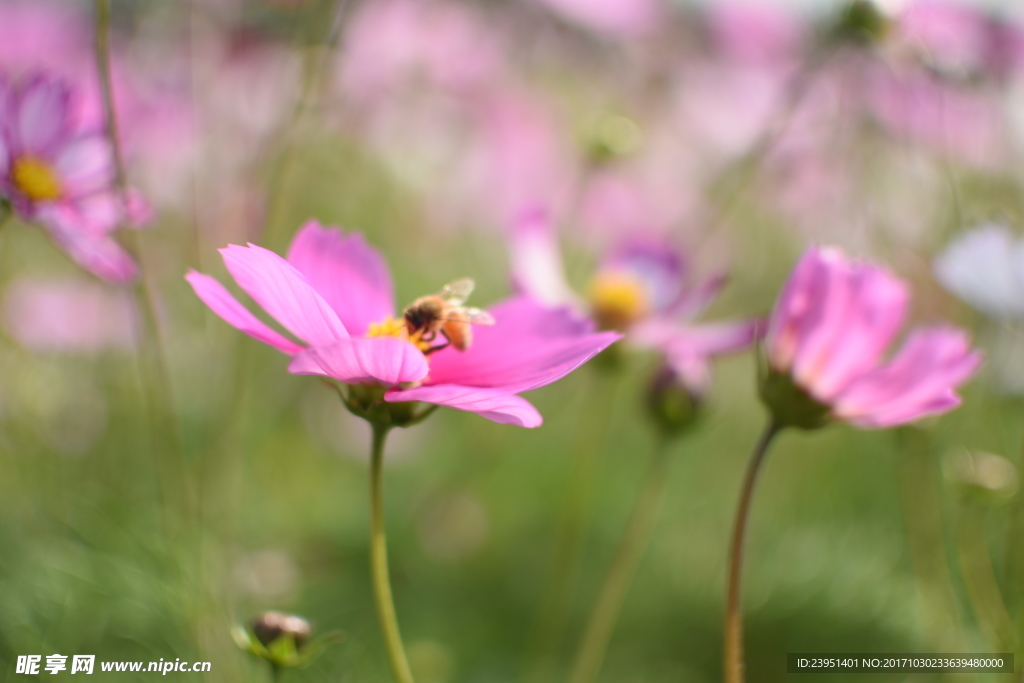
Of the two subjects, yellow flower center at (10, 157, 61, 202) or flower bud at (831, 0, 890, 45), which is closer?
yellow flower center at (10, 157, 61, 202)

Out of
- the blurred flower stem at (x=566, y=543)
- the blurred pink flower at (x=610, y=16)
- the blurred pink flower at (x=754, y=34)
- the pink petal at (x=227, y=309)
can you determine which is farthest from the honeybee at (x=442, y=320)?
the blurred pink flower at (x=754, y=34)

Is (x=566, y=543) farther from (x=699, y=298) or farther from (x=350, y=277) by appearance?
(x=350, y=277)

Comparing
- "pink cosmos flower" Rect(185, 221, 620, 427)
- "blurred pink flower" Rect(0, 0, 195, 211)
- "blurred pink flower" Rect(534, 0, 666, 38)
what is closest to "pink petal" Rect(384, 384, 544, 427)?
"pink cosmos flower" Rect(185, 221, 620, 427)

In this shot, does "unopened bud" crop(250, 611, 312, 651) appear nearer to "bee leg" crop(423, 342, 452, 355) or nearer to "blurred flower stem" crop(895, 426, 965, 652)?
"bee leg" crop(423, 342, 452, 355)

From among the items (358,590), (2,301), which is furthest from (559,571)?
(2,301)

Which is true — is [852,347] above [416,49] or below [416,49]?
below

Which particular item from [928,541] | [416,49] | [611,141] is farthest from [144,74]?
[928,541]

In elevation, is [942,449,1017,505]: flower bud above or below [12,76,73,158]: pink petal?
below

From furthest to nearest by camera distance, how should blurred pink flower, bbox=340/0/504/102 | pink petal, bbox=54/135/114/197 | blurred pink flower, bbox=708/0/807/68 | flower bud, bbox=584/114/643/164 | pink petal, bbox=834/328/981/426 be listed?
blurred pink flower, bbox=708/0/807/68
blurred pink flower, bbox=340/0/504/102
flower bud, bbox=584/114/643/164
pink petal, bbox=54/135/114/197
pink petal, bbox=834/328/981/426
